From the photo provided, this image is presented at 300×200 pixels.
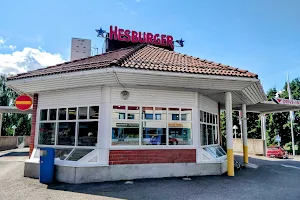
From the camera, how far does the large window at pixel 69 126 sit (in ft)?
26.8

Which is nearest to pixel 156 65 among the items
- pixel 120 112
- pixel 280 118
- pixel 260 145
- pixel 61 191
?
pixel 120 112

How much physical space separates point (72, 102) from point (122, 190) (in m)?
4.02

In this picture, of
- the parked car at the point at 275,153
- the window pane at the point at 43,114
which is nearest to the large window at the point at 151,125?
the window pane at the point at 43,114

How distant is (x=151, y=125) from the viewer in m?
8.38

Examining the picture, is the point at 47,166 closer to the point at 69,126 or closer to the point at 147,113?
the point at 69,126

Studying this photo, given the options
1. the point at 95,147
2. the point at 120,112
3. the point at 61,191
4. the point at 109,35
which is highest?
the point at 109,35

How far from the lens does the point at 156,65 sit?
7422mm

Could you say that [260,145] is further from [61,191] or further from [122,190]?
[61,191]

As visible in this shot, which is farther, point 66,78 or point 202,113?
point 202,113

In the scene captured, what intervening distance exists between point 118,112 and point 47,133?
10.6 feet

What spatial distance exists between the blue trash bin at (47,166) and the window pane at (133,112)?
114 inches

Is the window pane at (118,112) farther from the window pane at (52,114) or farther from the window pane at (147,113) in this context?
the window pane at (52,114)

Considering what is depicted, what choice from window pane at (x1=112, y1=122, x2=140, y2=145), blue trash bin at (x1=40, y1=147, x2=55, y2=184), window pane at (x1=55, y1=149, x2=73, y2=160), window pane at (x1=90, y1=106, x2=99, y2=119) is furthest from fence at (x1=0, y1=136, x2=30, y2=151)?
window pane at (x1=112, y1=122, x2=140, y2=145)

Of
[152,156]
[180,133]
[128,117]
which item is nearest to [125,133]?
[128,117]
